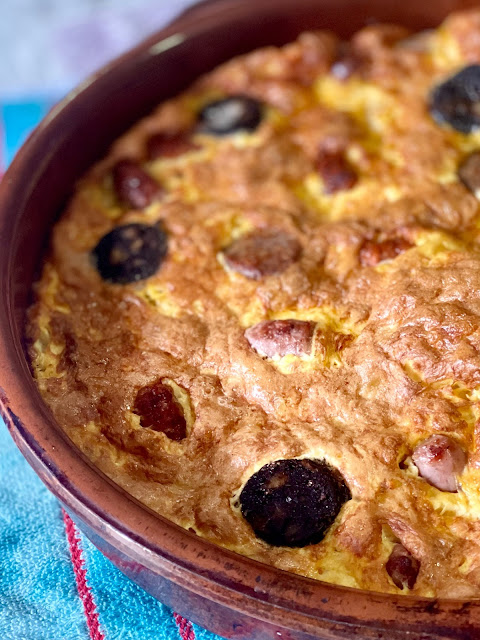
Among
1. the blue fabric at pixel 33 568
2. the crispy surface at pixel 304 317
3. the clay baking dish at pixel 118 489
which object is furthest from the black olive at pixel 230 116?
the blue fabric at pixel 33 568

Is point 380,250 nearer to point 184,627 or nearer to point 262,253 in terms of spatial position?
point 262,253

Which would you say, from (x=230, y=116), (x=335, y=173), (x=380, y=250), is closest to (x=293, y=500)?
(x=380, y=250)

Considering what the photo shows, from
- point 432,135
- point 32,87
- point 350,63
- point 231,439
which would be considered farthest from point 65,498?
point 32,87

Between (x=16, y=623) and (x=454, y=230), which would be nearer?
(x=16, y=623)

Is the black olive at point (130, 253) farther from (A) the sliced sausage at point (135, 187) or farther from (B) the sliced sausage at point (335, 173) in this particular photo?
(B) the sliced sausage at point (335, 173)

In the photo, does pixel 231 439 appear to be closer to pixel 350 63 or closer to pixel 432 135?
pixel 432 135

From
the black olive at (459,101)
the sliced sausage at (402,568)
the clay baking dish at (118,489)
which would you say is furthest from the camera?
the black olive at (459,101)
